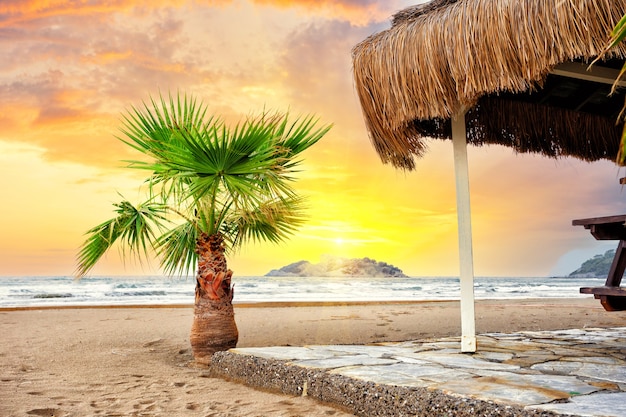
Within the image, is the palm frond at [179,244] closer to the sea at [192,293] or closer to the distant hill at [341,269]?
the sea at [192,293]

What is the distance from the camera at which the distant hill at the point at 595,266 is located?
51000mm

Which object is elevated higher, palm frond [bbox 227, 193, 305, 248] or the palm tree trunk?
palm frond [bbox 227, 193, 305, 248]

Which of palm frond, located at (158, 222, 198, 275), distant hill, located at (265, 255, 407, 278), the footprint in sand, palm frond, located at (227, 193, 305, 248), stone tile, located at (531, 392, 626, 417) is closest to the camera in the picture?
stone tile, located at (531, 392, 626, 417)

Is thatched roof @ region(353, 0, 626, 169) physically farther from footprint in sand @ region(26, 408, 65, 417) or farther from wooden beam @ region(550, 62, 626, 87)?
footprint in sand @ region(26, 408, 65, 417)

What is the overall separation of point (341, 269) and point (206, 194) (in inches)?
1678

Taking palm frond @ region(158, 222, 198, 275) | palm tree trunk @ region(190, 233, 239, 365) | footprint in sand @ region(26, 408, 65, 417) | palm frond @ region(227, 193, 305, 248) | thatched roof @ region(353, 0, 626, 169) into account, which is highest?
thatched roof @ region(353, 0, 626, 169)

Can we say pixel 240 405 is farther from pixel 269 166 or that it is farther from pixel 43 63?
pixel 43 63

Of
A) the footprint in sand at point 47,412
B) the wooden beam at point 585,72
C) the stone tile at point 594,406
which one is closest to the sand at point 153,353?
the footprint in sand at point 47,412

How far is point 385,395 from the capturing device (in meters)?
2.84

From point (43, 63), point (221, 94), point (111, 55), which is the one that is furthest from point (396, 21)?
point (43, 63)

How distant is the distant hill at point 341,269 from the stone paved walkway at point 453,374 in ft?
135

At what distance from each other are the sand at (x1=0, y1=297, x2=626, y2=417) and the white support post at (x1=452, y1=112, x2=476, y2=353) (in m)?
1.47

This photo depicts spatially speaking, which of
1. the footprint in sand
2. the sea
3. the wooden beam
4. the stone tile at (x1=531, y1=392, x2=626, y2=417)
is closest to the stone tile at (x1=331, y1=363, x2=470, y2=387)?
the stone tile at (x1=531, y1=392, x2=626, y2=417)

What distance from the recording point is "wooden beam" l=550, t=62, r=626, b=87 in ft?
13.1
